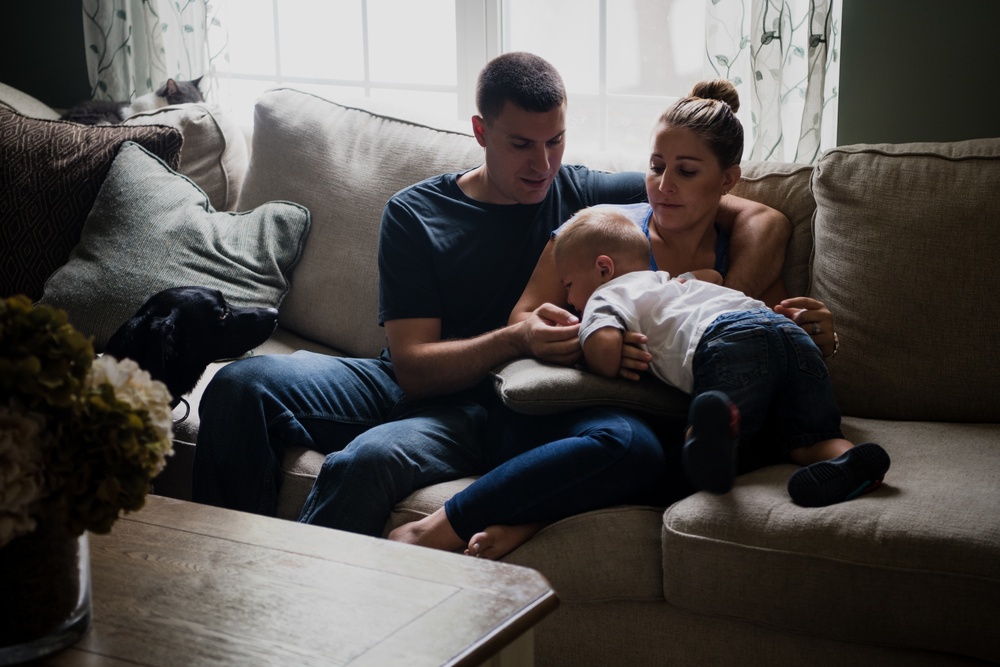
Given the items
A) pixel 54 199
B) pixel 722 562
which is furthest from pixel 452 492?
pixel 54 199

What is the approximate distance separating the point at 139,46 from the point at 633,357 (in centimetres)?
264

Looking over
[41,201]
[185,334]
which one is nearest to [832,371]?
[185,334]

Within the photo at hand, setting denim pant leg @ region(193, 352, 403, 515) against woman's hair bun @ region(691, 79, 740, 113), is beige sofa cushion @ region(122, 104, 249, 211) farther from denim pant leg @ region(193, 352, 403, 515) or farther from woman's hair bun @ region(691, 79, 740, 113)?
woman's hair bun @ region(691, 79, 740, 113)

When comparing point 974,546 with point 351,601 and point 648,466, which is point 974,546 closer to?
point 648,466

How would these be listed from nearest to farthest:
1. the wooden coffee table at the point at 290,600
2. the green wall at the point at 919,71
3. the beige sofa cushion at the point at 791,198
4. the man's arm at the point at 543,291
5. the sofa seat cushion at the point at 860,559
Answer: the wooden coffee table at the point at 290,600 → the sofa seat cushion at the point at 860,559 → the man's arm at the point at 543,291 → the beige sofa cushion at the point at 791,198 → the green wall at the point at 919,71

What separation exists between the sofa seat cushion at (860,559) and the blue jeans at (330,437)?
19.2 inches

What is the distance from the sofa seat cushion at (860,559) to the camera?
144cm

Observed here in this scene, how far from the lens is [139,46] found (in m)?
3.63

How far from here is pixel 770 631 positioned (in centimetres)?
160

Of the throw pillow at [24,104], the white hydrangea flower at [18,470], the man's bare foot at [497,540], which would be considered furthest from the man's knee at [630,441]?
the throw pillow at [24,104]

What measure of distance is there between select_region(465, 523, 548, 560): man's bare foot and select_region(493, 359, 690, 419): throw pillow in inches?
8.8

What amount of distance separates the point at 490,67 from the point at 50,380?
1420 mm

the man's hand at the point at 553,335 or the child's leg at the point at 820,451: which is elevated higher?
→ the man's hand at the point at 553,335

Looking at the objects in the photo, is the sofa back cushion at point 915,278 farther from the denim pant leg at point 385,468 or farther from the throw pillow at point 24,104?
the throw pillow at point 24,104
